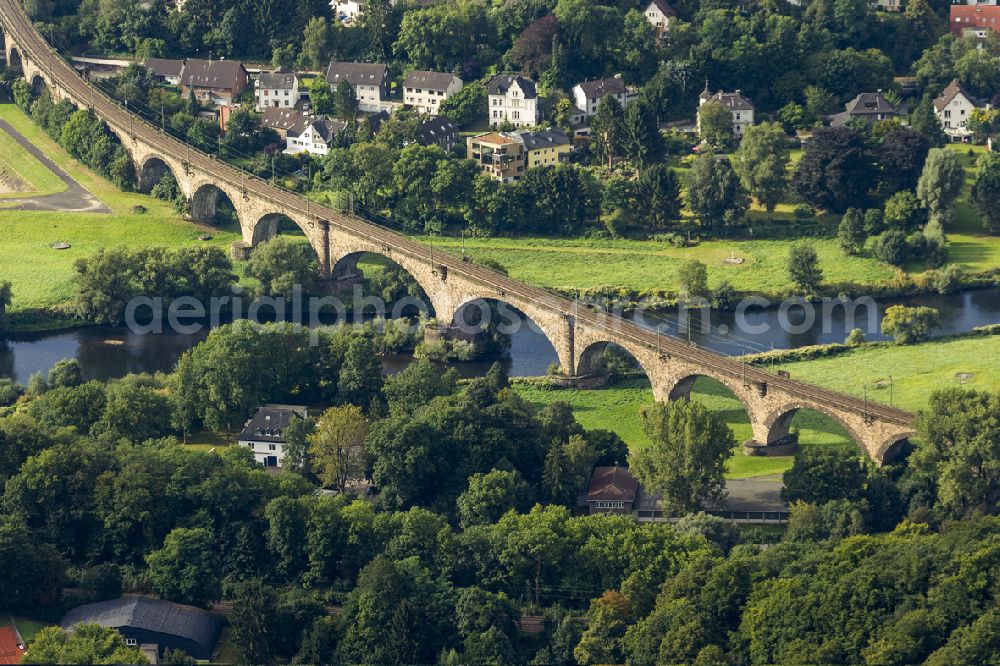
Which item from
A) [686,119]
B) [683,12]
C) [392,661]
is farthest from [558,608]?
[683,12]

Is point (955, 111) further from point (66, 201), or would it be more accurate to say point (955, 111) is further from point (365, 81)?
point (66, 201)

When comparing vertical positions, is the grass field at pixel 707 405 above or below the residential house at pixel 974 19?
below

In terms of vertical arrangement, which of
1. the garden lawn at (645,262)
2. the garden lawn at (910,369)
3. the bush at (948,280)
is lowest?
the garden lawn at (910,369)

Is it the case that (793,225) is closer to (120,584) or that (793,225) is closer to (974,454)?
(974,454)

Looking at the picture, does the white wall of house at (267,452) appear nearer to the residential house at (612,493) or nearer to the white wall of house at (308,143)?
the residential house at (612,493)

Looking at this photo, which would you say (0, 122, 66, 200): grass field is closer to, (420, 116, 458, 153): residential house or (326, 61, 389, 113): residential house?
(326, 61, 389, 113): residential house

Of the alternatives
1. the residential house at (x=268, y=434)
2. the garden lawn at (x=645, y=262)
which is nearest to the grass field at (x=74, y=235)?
the garden lawn at (x=645, y=262)

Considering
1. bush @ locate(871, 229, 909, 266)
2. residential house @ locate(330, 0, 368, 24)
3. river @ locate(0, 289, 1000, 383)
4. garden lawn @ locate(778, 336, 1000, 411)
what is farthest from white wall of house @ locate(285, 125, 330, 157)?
garden lawn @ locate(778, 336, 1000, 411)
